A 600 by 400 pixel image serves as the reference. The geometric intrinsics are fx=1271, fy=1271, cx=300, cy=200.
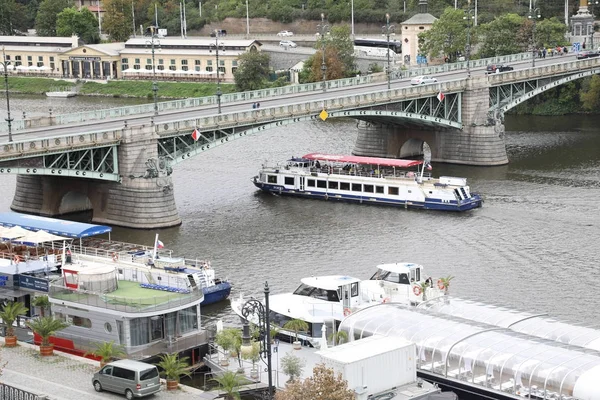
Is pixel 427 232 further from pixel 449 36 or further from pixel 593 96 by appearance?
pixel 449 36

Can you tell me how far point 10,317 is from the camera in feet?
179

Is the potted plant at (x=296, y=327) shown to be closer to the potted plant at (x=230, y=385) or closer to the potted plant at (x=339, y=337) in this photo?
the potted plant at (x=339, y=337)

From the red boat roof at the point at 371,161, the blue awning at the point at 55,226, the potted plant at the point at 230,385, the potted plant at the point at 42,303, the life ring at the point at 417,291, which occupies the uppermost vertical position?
Answer: the red boat roof at the point at 371,161

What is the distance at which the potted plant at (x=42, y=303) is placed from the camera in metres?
57.8

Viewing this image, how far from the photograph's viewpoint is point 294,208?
307ft

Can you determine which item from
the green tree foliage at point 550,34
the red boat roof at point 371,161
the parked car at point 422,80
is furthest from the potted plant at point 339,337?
the green tree foliage at point 550,34

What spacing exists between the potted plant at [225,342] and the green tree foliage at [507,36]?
113 meters

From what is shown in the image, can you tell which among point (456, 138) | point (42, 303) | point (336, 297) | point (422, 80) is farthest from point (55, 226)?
point (422, 80)

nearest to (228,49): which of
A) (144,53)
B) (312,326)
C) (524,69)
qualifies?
(144,53)

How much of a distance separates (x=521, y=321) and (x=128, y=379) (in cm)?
1719

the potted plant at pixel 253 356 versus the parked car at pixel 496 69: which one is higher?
the parked car at pixel 496 69

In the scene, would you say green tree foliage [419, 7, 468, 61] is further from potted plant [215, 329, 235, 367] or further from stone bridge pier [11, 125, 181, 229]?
potted plant [215, 329, 235, 367]

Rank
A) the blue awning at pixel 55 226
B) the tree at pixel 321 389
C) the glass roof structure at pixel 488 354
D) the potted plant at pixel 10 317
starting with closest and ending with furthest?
the tree at pixel 321 389 → the glass roof structure at pixel 488 354 → the potted plant at pixel 10 317 → the blue awning at pixel 55 226

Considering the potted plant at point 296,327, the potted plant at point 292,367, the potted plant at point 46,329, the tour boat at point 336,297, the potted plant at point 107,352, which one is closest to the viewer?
the potted plant at point 292,367
